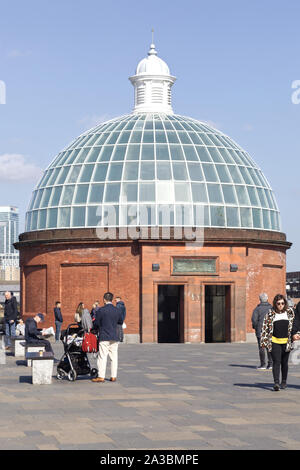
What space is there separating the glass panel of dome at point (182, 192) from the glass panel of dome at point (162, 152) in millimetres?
1688

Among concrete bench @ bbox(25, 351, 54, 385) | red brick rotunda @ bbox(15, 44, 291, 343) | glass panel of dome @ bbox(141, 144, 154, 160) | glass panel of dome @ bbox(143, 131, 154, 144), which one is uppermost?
glass panel of dome @ bbox(143, 131, 154, 144)

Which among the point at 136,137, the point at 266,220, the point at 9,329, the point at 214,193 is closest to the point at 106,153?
the point at 136,137

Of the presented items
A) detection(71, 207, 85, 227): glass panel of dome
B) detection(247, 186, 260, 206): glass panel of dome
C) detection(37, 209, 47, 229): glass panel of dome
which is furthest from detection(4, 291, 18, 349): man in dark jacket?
detection(247, 186, 260, 206): glass panel of dome

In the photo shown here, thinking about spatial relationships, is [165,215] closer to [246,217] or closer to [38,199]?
[246,217]

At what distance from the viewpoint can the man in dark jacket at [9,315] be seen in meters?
27.6

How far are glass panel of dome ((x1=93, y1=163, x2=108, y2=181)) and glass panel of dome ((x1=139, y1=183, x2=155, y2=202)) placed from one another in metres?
2.03

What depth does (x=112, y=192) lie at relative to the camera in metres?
38.7

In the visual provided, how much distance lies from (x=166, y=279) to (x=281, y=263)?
7.54 metres

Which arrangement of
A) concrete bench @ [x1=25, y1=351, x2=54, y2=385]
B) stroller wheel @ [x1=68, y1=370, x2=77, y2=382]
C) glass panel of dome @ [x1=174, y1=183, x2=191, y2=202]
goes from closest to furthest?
concrete bench @ [x1=25, y1=351, x2=54, y2=385] < stroller wheel @ [x1=68, y1=370, x2=77, y2=382] < glass panel of dome @ [x1=174, y1=183, x2=191, y2=202]

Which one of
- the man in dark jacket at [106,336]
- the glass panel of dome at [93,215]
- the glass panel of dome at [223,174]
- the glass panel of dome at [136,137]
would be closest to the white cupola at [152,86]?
the glass panel of dome at [136,137]

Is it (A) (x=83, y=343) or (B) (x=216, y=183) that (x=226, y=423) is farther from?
(B) (x=216, y=183)

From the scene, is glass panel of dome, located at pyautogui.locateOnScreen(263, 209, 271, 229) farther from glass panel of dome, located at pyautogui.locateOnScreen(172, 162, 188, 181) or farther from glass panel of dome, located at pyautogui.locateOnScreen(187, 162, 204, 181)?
glass panel of dome, located at pyautogui.locateOnScreen(172, 162, 188, 181)

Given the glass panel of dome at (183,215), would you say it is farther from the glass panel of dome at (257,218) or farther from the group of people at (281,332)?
the group of people at (281,332)

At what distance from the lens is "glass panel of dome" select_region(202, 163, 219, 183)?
3978 cm
